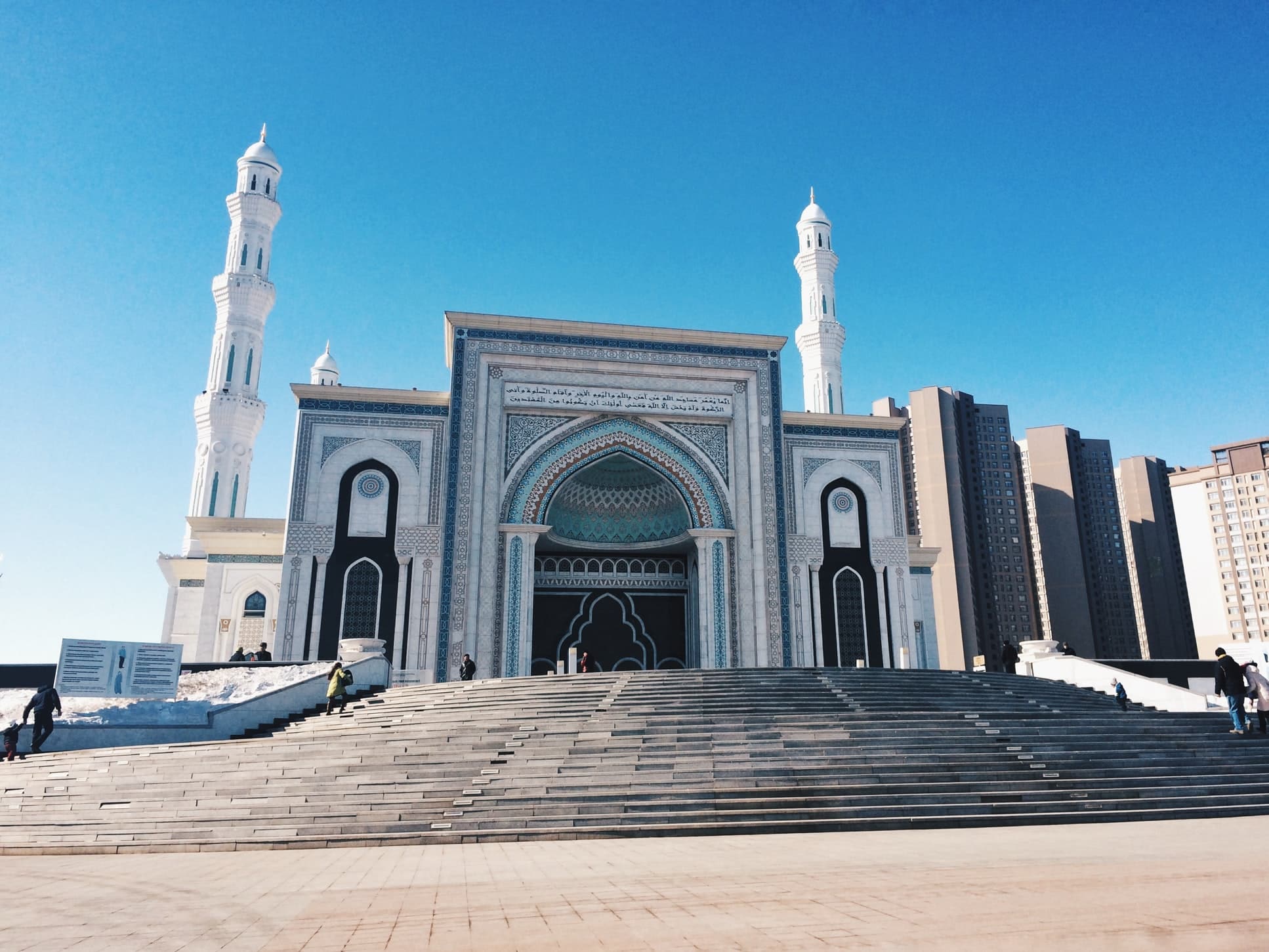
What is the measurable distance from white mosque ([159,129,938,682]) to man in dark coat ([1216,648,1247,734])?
8.99 m

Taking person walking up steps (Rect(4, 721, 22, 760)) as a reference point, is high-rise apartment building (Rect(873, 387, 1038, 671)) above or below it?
above

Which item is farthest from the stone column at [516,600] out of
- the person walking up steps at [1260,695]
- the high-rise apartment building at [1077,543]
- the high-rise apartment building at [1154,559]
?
the high-rise apartment building at [1154,559]

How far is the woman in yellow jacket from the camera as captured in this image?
1238 cm

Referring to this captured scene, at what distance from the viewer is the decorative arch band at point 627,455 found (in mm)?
18625

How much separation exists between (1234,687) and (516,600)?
11962mm

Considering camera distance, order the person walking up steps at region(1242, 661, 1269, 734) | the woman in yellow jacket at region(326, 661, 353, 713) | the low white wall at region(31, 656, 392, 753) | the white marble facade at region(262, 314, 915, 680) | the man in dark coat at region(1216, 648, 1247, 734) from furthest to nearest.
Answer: the white marble facade at region(262, 314, 915, 680) < the woman in yellow jacket at region(326, 661, 353, 713) < the low white wall at region(31, 656, 392, 753) < the person walking up steps at region(1242, 661, 1269, 734) < the man in dark coat at region(1216, 648, 1247, 734)

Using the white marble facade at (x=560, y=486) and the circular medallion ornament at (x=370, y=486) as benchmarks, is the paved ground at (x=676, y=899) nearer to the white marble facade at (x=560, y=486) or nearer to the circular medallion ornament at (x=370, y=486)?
the white marble facade at (x=560, y=486)

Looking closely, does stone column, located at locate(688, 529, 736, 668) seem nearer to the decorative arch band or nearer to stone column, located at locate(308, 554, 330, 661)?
the decorative arch band

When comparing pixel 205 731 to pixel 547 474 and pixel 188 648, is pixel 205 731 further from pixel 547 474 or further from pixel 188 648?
pixel 188 648

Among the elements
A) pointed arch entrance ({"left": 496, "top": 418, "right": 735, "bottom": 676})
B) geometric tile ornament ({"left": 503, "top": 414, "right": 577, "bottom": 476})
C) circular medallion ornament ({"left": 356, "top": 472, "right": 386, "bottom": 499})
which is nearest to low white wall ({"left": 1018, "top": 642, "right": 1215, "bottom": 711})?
pointed arch entrance ({"left": 496, "top": 418, "right": 735, "bottom": 676})

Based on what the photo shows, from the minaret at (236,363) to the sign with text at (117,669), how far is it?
12.1 meters

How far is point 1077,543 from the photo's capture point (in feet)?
153

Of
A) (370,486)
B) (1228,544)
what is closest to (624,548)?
(370,486)

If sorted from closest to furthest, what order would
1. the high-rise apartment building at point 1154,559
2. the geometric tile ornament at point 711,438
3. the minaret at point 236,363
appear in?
1. the geometric tile ornament at point 711,438
2. the minaret at point 236,363
3. the high-rise apartment building at point 1154,559
